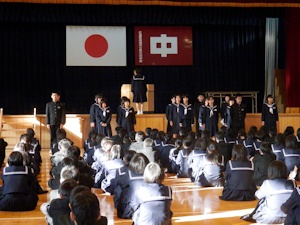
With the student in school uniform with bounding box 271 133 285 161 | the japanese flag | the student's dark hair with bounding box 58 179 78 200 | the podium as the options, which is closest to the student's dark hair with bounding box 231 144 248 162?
the student in school uniform with bounding box 271 133 285 161

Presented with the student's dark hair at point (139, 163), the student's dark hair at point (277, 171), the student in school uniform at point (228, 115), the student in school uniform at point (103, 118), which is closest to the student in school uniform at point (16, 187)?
the student's dark hair at point (139, 163)

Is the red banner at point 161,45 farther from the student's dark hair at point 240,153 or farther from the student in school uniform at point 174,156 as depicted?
the student's dark hair at point 240,153

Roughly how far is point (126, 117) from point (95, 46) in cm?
554

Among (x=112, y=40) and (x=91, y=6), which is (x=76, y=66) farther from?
(x=91, y=6)

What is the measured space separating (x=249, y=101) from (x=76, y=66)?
6518mm

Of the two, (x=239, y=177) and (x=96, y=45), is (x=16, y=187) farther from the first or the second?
(x=96, y=45)

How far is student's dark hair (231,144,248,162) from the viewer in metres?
7.57

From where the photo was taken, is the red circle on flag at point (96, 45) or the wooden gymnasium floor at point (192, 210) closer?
the wooden gymnasium floor at point (192, 210)

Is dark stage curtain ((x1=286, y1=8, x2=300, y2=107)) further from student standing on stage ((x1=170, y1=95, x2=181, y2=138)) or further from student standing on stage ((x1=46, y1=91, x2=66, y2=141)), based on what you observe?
student standing on stage ((x1=46, y1=91, x2=66, y2=141))

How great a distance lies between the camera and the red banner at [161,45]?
19016 millimetres

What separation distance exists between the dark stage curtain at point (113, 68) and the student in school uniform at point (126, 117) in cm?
446

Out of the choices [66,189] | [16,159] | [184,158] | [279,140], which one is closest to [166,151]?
[184,158]

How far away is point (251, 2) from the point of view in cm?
1614

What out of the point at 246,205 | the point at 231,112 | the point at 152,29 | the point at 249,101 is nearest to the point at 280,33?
the point at 249,101
